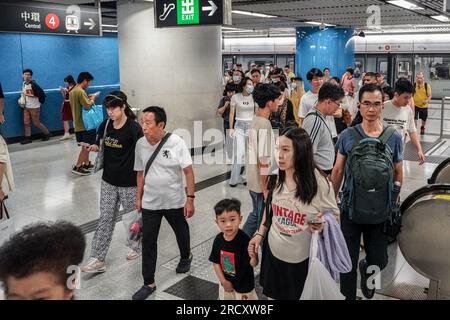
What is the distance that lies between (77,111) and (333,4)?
5.67 m

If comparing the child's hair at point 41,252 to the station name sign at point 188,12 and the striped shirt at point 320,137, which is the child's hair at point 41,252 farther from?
the station name sign at point 188,12

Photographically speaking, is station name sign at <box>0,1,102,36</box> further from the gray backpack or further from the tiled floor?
the gray backpack

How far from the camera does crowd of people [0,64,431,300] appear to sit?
4.39 ft

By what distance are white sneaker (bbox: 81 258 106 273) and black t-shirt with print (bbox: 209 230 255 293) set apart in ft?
5.67

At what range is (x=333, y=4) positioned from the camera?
988 centimetres

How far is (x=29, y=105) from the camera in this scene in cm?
1100

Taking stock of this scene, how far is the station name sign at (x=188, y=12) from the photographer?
638cm

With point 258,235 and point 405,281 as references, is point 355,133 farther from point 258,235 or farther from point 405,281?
point 405,281

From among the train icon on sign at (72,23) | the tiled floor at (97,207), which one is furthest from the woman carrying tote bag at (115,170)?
the train icon on sign at (72,23)

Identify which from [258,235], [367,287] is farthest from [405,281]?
[258,235]

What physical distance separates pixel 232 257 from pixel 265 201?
40cm

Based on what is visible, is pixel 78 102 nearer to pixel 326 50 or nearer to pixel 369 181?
pixel 369 181

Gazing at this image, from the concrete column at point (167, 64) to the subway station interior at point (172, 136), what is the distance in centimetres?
2

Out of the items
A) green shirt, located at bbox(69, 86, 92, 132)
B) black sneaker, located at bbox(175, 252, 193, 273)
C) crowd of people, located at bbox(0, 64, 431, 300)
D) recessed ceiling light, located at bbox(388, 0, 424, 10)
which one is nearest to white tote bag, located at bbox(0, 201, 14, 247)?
crowd of people, located at bbox(0, 64, 431, 300)
